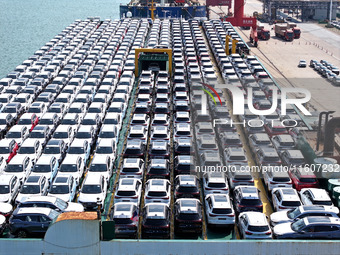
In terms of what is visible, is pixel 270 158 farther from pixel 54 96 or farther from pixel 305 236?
pixel 54 96

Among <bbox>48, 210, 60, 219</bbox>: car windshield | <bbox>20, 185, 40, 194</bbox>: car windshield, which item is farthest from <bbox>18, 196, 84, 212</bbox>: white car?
<bbox>20, 185, 40, 194</bbox>: car windshield

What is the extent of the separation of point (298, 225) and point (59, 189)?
9.80 meters

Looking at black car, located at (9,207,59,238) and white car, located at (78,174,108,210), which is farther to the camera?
white car, located at (78,174,108,210)

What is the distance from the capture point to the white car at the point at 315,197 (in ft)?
64.6

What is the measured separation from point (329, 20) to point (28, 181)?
9577 cm

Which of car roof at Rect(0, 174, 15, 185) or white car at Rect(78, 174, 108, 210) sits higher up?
car roof at Rect(0, 174, 15, 185)

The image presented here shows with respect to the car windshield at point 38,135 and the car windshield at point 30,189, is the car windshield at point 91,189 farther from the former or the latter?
the car windshield at point 38,135

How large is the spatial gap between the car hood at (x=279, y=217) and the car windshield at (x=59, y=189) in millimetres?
8514

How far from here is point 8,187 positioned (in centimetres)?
2053

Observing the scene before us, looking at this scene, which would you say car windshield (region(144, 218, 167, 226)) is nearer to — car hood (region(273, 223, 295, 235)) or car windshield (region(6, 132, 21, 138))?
car hood (region(273, 223, 295, 235))

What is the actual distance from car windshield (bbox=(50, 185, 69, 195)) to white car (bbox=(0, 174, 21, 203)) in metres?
1.68

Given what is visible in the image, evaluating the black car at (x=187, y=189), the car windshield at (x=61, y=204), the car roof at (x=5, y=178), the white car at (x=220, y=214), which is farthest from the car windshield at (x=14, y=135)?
the white car at (x=220, y=214)

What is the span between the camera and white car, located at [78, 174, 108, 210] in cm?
1977

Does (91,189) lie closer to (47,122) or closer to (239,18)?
(47,122)
